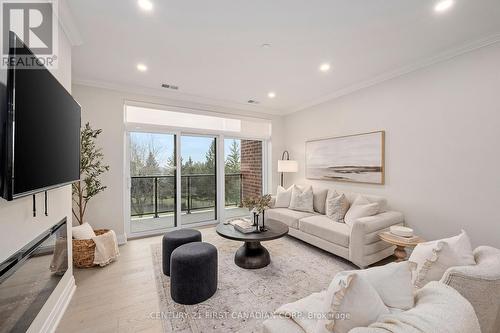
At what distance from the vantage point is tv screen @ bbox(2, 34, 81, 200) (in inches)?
40.9

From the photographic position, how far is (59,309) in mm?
1870

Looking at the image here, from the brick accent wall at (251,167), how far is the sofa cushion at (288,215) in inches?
46.2

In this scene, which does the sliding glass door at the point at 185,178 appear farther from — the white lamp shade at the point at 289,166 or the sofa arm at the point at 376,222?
the sofa arm at the point at 376,222

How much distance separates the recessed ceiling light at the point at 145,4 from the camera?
1829 millimetres

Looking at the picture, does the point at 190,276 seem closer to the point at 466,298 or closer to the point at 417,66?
the point at 466,298

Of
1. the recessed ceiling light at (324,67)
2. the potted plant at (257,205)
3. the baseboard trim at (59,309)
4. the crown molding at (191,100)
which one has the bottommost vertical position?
the baseboard trim at (59,309)

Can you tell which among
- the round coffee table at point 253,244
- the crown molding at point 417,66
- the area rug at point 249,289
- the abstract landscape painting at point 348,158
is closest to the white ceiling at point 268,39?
the crown molding at point 417,66

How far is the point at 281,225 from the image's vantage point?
301 centimetres

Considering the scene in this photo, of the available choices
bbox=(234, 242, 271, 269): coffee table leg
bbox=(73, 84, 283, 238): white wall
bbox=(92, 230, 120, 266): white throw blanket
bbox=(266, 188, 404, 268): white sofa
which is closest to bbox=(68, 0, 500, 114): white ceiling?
bbox=(73, 84, 283, 238): white wall

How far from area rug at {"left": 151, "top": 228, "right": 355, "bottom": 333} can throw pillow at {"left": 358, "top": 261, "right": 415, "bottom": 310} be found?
1.11m

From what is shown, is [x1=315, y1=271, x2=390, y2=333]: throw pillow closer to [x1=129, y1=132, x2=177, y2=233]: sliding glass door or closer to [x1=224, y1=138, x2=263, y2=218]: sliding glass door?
[x1=129, y1=132, x2=177, y2=233]: sliding glass door

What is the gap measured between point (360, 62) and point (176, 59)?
8.22 ft

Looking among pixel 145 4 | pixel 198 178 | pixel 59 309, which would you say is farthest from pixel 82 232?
pixel 145 4

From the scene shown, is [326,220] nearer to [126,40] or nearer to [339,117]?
[339,117]
